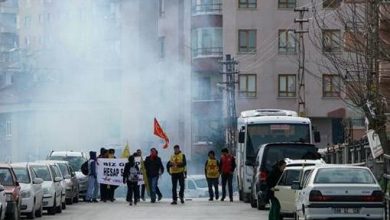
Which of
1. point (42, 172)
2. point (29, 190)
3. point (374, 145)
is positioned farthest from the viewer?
point (374, 145)

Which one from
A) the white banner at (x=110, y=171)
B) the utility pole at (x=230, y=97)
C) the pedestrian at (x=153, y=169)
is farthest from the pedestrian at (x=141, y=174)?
the utility pole at (x=230, y=97)

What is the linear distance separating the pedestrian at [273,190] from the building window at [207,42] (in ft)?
162

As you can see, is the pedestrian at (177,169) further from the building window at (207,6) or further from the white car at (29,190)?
the building window at (207,6)

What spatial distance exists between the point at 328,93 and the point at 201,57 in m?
7.92

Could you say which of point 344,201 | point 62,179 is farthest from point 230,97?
point 344,201

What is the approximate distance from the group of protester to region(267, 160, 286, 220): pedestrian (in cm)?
1281

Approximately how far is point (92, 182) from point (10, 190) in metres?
16.7

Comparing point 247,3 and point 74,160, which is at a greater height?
point 247,3

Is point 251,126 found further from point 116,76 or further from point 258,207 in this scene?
point 116,76

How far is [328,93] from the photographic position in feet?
267

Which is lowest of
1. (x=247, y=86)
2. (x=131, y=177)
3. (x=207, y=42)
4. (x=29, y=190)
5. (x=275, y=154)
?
(x=131, y=177)

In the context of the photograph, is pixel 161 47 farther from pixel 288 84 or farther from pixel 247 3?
pixel 288 84

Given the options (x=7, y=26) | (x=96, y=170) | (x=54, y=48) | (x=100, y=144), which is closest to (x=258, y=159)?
(x=96, y=170)

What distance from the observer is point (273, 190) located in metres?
32.2
